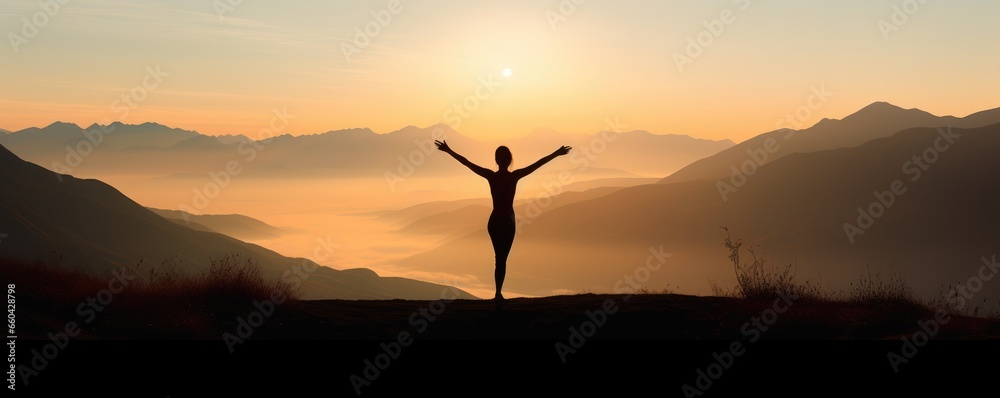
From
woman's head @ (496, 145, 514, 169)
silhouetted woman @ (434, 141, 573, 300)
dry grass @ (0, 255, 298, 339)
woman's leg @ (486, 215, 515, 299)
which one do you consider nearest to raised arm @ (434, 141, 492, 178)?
silhouetted woman @ (434, 141, 573, 300)

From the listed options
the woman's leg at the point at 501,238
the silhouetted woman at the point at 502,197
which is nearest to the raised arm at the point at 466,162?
the silhouetted woman at the point at 502,197

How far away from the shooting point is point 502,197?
1380 centimetres

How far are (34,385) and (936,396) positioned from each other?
954cm

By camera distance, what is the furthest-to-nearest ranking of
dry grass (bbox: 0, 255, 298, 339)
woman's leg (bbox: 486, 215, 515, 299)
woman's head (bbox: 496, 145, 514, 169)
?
woman's head (bbox: 496, 145, 514, 169) < woman's leg (bbox: 486, 215, 515, 299) < dry grass (bbox: 0, 255, 298, 339)

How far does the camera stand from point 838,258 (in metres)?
186

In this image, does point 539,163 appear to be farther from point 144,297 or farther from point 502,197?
point 144,297

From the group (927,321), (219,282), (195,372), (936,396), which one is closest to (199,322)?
(219,282)

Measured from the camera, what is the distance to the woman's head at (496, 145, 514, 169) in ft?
45.6

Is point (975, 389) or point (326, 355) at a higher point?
point (326, 355)

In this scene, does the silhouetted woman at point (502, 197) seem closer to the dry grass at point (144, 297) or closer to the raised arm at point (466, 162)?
the raised arm at point (466, 162)

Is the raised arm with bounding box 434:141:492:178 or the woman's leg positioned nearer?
the woman's leg

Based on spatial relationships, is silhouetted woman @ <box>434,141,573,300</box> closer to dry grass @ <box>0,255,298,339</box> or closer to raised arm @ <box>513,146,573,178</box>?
raised arm @ <box>513,146,573,178</box>

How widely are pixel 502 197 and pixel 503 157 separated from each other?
66cm

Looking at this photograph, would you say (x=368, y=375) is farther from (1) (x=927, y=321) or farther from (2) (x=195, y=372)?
(1) (x=927, y=321)
